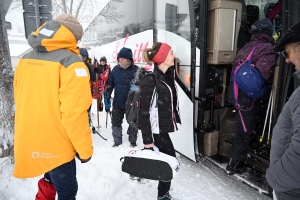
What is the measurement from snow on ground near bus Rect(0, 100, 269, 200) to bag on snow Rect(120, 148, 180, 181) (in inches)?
29.0

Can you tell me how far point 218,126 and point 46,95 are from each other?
9.17 feet

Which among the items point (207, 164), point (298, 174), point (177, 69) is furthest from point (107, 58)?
point (298, 174)

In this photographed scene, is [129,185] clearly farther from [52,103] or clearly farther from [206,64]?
[206,64]

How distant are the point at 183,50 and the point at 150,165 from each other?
1.72m

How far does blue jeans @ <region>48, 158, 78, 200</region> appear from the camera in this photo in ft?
6.21

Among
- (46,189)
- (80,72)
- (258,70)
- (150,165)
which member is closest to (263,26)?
(258,70)

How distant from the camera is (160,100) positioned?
2.39m

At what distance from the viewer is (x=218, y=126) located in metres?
3.70

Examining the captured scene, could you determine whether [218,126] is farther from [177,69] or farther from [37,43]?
[37,43]

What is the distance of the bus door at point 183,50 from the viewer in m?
3.07

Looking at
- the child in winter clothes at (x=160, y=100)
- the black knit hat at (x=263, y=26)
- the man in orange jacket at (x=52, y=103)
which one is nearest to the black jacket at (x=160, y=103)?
the child in winter clothes at (x=160, y=100)

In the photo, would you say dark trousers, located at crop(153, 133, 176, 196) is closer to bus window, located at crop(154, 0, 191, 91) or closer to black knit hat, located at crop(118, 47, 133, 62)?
bus window, located at crop(154, 0, 191, 91)

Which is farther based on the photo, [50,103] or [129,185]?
[129,185]

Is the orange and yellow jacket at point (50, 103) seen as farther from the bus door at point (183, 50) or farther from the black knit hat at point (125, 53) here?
the black knit hat at point (125, 53)
